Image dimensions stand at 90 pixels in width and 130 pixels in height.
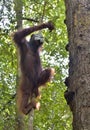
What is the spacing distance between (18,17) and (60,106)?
2831 mm

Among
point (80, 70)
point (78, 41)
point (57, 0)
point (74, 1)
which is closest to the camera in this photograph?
point (80, 70)

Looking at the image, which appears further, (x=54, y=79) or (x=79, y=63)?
(x=54, y=79)

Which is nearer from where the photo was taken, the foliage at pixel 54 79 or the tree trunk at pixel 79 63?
the tree trunk at pixel 79 63

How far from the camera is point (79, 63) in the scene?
8.23 ft

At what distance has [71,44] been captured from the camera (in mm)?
2697

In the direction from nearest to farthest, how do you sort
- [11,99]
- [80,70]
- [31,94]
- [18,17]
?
[80,70] < [31,94] < [18,17] < [11,99]

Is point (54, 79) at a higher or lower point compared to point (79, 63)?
lower

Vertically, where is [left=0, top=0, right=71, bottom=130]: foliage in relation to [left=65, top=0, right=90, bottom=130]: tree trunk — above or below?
below

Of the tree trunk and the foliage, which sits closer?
the tree trunk

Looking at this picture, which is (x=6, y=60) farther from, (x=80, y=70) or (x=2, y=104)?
(x=80, y=70)

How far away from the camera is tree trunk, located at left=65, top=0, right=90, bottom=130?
7.57 ft

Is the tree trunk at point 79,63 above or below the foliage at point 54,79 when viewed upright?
above

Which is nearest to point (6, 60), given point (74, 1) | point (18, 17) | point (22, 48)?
point (18, 17)

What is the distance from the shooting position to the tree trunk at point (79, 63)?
7.57 feet
